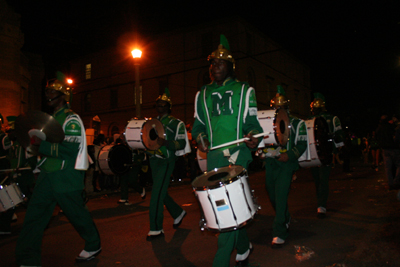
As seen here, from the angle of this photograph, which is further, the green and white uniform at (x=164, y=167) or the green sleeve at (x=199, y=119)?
the green and white uniform at (x=164, y=167)

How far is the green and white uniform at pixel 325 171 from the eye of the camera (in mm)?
6816

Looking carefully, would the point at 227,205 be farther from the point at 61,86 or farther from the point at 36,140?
the point at 61,86

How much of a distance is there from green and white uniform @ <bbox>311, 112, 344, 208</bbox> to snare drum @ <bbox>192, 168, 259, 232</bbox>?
4221 mm

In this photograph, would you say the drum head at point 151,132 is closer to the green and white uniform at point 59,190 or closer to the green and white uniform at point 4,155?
the green and white uniform at point 59,190

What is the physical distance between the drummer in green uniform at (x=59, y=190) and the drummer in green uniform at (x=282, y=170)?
102 inches

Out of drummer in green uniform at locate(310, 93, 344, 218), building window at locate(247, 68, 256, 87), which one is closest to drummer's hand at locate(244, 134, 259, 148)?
drummer in green uniform at locate(310, 93, 344, 218)

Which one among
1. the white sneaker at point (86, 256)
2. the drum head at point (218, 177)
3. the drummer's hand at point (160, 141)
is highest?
the drummer's hand at point (160, 141)

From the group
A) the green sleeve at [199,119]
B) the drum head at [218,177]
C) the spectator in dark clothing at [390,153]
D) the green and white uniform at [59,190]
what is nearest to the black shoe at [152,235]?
the green and white uniform at [59,190]

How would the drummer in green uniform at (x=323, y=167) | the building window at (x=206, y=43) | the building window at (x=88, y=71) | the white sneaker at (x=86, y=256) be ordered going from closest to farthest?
the white sneaker at (x=86, y=256), the drummer in green uniform at (x=323, y=167), the building window at (x=206, y=43), the building window at (x=88, y=71)

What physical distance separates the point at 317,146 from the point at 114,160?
589cm

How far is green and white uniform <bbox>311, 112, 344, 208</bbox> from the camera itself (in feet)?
22.4

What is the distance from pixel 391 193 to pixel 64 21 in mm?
27336

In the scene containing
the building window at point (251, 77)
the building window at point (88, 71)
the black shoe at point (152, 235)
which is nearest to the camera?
the black shoe at point (152, 235)

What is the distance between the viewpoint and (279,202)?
16.4 feet
